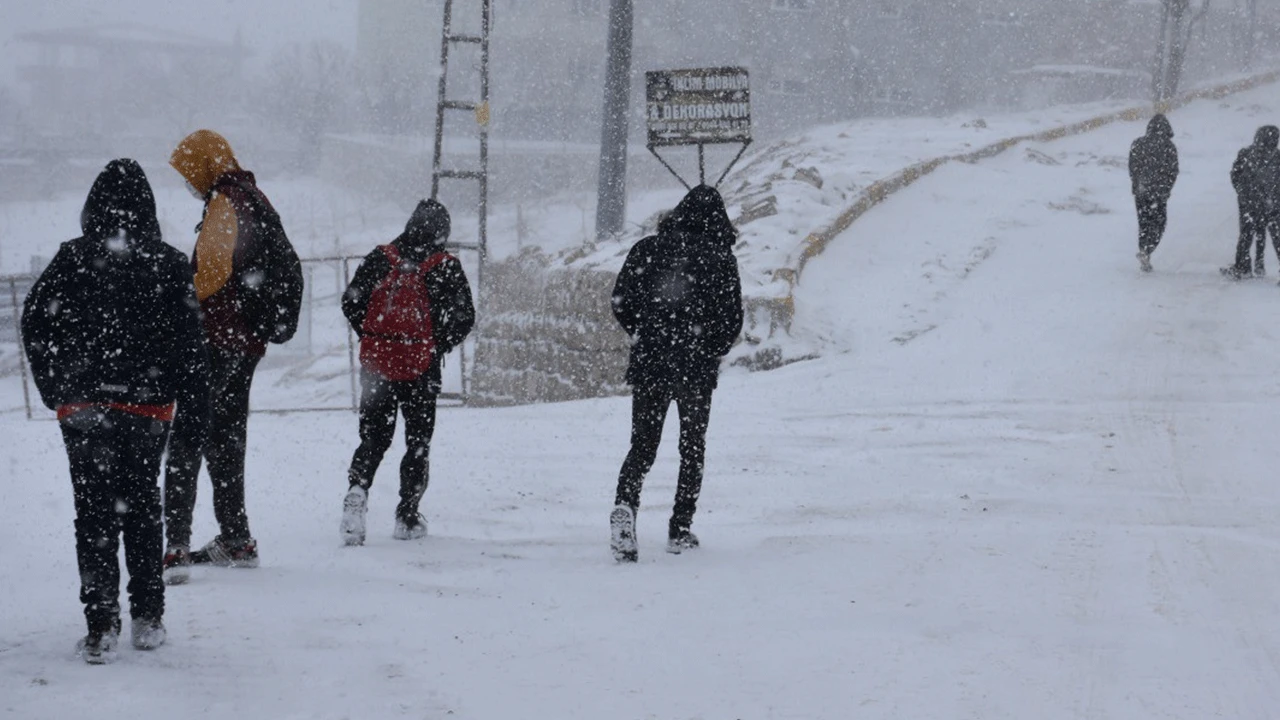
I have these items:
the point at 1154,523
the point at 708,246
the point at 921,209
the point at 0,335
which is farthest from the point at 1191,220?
the point at 0,335

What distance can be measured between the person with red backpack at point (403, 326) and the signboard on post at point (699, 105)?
5.44 metres

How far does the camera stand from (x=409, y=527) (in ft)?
21.2

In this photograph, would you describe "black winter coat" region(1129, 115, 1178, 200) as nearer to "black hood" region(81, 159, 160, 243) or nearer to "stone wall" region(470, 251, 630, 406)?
"stone wall" region(470, 251, 630, 406)

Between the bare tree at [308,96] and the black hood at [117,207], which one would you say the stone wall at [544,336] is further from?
the bare tree at [308,96]

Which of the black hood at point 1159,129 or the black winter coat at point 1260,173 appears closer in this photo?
the black winter coat at point 1260,173

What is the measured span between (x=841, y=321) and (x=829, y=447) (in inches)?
133

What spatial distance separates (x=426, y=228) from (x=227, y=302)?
101 centimetres

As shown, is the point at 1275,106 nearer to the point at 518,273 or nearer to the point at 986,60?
the point at 986,60

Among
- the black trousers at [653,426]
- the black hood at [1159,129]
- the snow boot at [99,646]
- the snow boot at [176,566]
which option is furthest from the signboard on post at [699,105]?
the snow boot at [99,646]

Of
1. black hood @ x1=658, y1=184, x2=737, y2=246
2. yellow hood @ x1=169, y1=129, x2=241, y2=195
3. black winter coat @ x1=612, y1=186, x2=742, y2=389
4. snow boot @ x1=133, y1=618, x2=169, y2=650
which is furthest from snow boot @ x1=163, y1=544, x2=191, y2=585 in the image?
black hood @ x1=658, y1=184, x2=737, y2=246

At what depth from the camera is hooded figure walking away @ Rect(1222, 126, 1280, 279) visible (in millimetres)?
13062

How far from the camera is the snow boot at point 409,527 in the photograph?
645 cm

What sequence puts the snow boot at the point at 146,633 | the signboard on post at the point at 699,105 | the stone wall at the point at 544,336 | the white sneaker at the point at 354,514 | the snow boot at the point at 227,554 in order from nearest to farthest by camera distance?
the snow boot at the point at 146,633 < the snow boot at the point at 227,554 < the white sneaker at the point at 354,514 < the signboard on post at the point at 699,105 < the stone wall at the point at 544,336

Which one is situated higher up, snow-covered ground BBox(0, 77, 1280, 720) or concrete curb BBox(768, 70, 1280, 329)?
concrete curb BBox(768, 70, 1280, 329)
